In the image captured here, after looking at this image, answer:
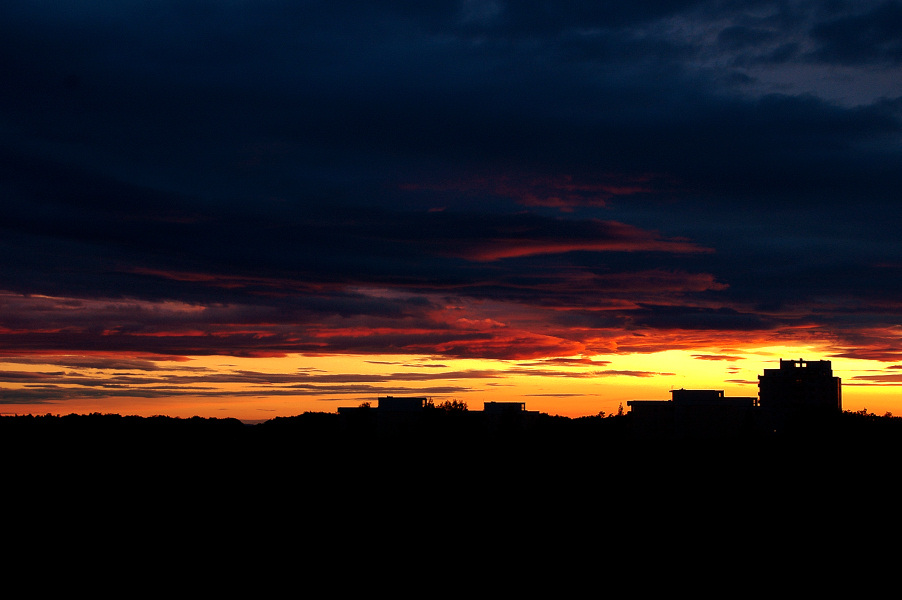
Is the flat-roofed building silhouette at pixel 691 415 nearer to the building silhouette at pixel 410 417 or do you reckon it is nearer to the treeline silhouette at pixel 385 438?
the treeline silhouette at pixel 385 438

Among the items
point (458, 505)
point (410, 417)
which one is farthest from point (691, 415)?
point (458, 505)

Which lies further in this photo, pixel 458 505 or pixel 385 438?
pixel 385 438

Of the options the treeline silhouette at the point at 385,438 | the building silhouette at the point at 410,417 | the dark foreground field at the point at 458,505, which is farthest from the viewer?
the building silhouette at the point at 410,417

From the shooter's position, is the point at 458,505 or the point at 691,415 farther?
the point at 691,415

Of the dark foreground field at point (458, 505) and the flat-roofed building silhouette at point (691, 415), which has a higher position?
the flat-roofed building silhouette at point (691, 415)

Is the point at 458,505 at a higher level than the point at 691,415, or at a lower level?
lower

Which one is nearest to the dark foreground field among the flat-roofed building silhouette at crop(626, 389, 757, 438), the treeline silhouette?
the treeline silhouette

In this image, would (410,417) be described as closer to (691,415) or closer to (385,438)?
(385,438)

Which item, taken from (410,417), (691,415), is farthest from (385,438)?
(691,415)

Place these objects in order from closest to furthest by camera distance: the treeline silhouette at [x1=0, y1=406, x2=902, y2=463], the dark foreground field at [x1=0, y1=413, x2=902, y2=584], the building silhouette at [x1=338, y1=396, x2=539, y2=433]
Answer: the dark foreground field at [x1=0, y1=413, x2=902, y2=584], the treeline silhouette at [x1=0, y1=406, x2=902, y2=463], the building silhouette at [x1=338, y1=396, x2=539, y2=433]

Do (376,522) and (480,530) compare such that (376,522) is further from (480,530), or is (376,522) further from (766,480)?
(766,480)

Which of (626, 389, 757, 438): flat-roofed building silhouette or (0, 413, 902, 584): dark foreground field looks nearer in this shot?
(0, 413, 902, 584): dark foreground field

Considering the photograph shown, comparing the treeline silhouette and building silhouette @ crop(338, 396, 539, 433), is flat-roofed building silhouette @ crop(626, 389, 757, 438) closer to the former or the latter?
the treeline silhouette

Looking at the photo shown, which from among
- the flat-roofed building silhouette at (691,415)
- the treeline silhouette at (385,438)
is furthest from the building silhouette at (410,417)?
the flat-roofed building silhouette at (691,415)
